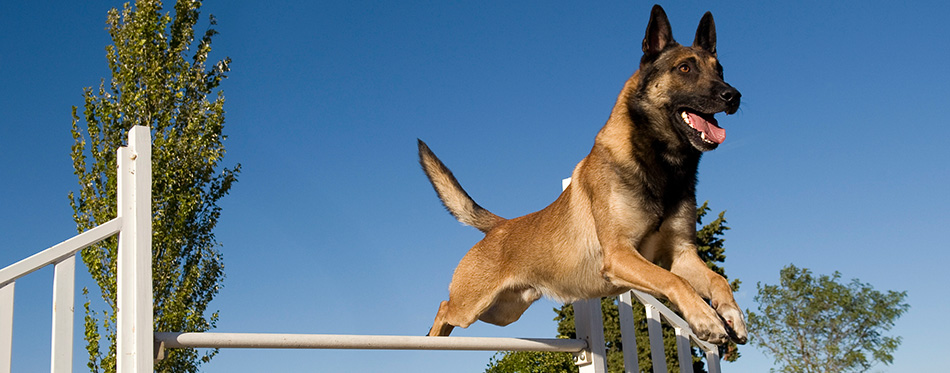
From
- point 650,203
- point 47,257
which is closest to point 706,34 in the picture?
point 650,203

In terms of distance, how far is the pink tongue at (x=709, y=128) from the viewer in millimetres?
3605

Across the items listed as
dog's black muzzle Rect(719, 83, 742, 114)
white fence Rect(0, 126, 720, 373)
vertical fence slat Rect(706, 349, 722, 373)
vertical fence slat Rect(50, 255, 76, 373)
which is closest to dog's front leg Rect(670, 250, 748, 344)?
dog's black muzzle Rect(719, 83, 742, 114)

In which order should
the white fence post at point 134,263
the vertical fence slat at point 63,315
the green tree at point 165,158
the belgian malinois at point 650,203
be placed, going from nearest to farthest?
the vertical fence slat at point 63,315 → the white fence post at point 134,263 → the belgian malinois at point 650,203 → the green tree at point 165,158

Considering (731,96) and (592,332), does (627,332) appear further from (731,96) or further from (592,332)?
(731,96)

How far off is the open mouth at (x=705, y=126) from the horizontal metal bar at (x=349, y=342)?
156 cm

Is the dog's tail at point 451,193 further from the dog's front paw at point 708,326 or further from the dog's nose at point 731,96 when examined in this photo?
the dog's front paw at point 708,326

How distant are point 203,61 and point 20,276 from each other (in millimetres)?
10469

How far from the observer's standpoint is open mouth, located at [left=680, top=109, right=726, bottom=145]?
3.61m

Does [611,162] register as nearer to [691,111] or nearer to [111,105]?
[691,111]

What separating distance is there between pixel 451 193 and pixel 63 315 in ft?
10.1

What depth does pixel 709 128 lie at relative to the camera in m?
3.65

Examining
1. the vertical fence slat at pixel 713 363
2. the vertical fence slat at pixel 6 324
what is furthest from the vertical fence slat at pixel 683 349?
the vertical fence slat at pixel 6 324

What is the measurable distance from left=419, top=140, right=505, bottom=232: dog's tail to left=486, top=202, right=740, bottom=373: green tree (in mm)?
4154

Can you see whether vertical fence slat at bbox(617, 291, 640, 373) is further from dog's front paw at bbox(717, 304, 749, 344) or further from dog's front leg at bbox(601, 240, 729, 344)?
dog's front paw at bbox(717, 304, 749, 344)
